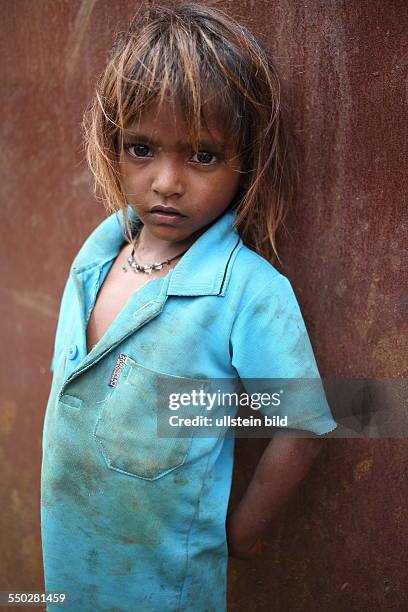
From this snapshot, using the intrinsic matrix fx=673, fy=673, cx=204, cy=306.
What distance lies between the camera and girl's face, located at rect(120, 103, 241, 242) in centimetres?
127

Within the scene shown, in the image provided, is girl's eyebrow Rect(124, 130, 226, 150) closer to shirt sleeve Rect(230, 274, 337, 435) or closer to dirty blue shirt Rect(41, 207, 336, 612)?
dirty blue shirt Rect(41, 207, 336, 612)

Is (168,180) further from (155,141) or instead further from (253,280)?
(253,280)

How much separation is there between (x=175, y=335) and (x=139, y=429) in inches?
8.3

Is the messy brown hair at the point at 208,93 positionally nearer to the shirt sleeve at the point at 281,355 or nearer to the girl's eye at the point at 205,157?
the girl's eye at the point at 205,157

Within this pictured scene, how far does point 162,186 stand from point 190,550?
763 mm

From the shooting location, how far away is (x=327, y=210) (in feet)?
4.74

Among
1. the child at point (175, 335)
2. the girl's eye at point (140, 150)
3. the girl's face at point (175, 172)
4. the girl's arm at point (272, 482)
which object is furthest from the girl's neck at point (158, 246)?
the girl's arm at point (272, 482)

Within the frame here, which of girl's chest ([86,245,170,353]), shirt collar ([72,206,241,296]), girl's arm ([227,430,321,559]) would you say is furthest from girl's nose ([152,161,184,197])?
girl's arm ([227,430,321,559])

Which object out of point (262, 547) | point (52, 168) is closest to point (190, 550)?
point (262, 547)

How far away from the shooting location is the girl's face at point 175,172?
4.18ft

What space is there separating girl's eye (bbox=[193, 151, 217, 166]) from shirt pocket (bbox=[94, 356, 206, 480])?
421mm

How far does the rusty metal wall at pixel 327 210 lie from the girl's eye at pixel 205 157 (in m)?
0.25

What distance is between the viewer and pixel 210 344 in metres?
1.35

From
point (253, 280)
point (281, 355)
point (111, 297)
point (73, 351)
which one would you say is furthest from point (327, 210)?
point (73, 351)
